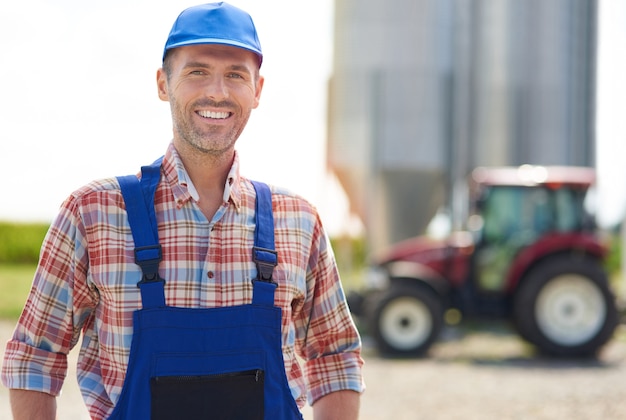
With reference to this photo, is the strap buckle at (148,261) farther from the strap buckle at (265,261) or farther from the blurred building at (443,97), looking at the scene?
the blurred building at (443,97)

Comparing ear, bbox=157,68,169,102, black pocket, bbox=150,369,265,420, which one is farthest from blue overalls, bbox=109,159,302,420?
ear, bbox=157,68,169,102

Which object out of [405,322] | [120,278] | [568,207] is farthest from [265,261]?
[568,207]

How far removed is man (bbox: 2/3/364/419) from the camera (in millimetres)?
1489

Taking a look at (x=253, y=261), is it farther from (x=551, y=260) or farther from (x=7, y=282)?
(x=7, y=282)

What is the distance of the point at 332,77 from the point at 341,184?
6.10 feet

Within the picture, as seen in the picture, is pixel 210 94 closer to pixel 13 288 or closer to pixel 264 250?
pixel 264 250

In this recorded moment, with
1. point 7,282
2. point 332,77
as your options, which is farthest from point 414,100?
point 7,282

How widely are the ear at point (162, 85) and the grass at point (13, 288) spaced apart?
9489 millimetres

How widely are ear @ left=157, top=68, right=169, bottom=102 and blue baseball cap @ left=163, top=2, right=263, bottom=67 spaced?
7cm

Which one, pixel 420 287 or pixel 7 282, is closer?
pixel 420 287

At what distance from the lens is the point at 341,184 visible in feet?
43.7

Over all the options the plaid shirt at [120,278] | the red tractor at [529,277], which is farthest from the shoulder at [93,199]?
the red tractor at [529,277]

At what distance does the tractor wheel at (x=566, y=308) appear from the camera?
28.1 ft

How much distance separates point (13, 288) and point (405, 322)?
996 cm
